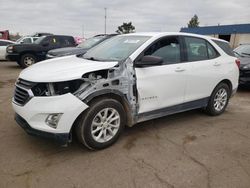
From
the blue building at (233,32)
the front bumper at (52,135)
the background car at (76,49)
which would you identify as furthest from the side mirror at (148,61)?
the blue building at (233,32)

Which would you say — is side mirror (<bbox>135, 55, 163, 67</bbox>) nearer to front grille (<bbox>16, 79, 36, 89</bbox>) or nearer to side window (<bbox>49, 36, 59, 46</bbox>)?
front grille (<bbox>16, 79, 36, 89</bbox>)

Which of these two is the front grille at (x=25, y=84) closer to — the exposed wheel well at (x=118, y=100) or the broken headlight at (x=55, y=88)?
the broken headlight at (x=55, y=88)

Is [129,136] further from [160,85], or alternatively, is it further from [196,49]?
[196,49]

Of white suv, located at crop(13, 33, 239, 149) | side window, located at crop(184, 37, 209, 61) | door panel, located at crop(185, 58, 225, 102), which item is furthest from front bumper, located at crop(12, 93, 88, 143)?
side window, located at crop(184, 37, 209, 61)

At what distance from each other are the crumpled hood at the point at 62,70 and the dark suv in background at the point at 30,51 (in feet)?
30.8

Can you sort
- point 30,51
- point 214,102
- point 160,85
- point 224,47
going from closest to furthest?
point 160,85 < point 214,102 < point 224,47 < point 30,51

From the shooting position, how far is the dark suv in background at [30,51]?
12.5 m

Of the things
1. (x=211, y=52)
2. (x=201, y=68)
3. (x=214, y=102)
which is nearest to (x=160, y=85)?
(x=201, y=68)

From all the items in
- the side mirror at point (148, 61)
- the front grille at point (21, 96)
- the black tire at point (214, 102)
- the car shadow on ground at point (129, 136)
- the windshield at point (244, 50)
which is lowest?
the car shadow on ground at point (129, 136)

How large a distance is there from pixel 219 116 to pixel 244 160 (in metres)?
2.05

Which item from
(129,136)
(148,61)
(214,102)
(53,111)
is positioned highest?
(148,61)

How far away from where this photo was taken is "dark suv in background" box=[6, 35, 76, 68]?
41.0ft

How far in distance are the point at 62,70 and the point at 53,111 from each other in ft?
1.99

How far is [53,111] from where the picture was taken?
329cm
